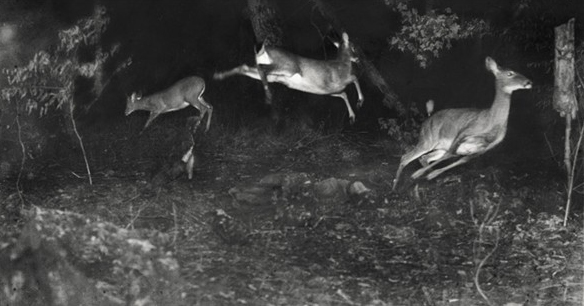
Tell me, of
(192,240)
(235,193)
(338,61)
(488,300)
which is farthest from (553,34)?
(192,240)

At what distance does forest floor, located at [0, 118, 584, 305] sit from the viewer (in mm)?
5129

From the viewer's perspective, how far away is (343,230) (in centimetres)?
531

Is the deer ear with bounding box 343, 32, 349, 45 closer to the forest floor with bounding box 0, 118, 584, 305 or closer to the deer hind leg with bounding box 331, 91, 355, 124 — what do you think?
the deer hind leg with bounding box 331, 91, 355, 124

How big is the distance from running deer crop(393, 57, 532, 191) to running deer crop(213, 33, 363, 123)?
0.57 meters

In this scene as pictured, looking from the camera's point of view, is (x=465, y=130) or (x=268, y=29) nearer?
(x=465, y=130)

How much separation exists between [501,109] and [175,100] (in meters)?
2.46

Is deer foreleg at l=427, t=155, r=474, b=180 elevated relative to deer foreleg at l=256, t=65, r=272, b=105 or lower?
lower

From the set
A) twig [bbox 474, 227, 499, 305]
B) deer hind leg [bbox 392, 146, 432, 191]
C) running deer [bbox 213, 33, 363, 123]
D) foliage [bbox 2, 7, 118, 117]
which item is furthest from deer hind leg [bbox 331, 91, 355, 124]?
foliage [bbox 2, 7, 118, 117]

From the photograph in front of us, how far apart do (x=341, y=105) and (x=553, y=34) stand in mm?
1647

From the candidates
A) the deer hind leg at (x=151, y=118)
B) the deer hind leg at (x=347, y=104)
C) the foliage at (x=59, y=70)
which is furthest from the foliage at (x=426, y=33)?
the foliage at (x=59, y=70)

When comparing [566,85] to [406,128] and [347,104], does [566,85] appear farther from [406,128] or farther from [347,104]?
[347,104]

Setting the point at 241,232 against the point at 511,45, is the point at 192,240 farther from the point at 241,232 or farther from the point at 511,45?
the point at 511,45

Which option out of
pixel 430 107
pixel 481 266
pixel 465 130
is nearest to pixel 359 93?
pixel 430 107

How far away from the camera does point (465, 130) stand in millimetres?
5246
